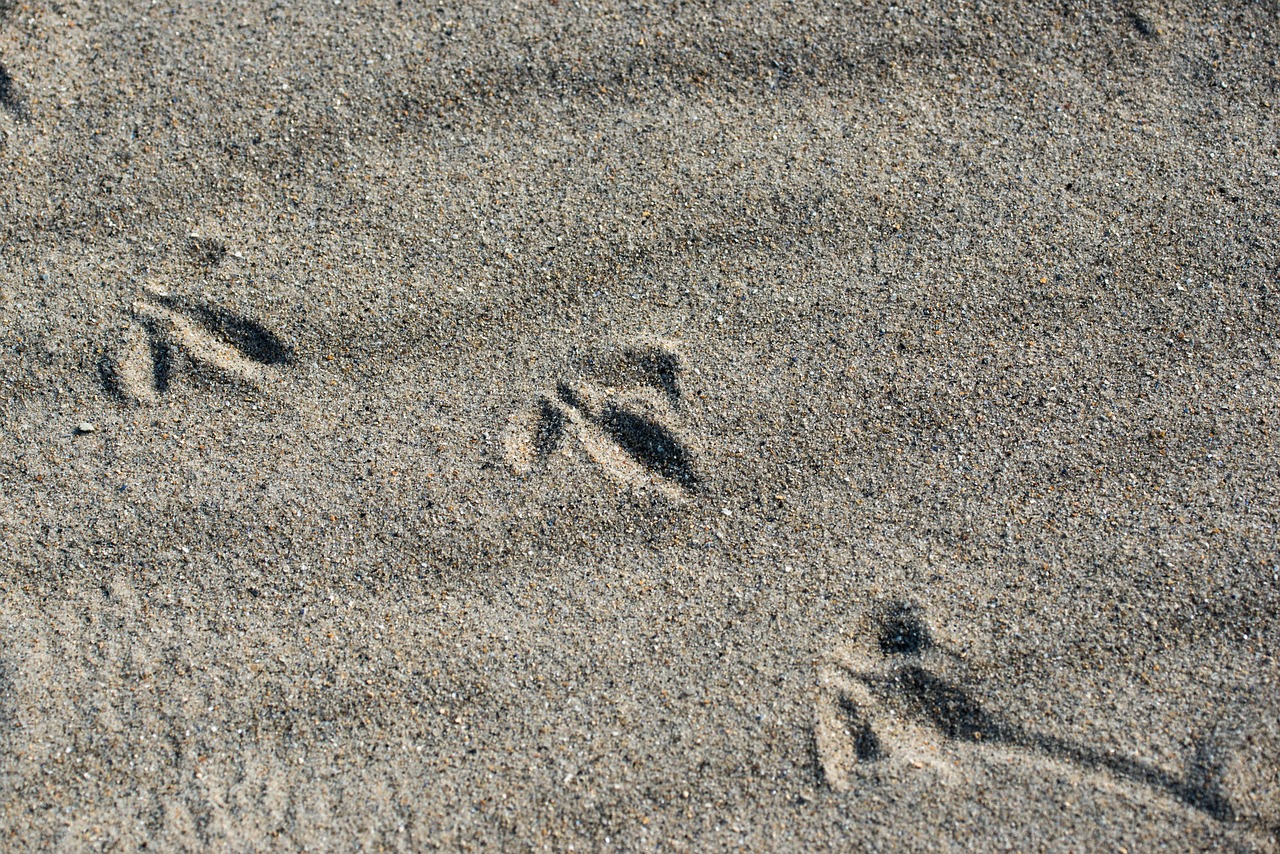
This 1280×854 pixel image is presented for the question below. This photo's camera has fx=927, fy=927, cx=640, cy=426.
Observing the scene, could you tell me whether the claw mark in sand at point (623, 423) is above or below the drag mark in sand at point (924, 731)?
above

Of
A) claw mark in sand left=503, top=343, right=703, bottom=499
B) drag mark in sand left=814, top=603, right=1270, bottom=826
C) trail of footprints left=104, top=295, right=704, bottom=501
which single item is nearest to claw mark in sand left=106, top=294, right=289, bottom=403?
trail of footprints left=104, top=295, right=704, bottom=501

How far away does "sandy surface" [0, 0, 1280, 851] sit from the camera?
5.66 ft

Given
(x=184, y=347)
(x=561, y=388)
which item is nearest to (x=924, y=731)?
(x=561, y=388)

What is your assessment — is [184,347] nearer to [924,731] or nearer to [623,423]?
[623,423]

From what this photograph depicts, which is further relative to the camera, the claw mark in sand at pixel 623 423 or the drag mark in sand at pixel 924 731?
the claw mark in sand at pixel 623 423

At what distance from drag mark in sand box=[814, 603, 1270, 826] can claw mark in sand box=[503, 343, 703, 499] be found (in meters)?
0.49

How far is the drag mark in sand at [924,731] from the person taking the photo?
5.58ft

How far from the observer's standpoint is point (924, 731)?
1.73m

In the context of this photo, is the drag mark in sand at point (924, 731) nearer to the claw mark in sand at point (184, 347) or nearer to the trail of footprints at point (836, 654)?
the trail of footprints at point (836, 654)

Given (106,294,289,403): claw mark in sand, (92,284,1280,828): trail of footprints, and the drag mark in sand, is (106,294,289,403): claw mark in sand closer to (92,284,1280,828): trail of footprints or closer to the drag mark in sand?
(92,284,1280,828): trail of footprints

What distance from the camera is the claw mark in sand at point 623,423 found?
1.87m

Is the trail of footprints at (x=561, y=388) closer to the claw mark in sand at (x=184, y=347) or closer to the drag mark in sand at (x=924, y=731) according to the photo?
the claw mark in sand at (x=184, y=347)

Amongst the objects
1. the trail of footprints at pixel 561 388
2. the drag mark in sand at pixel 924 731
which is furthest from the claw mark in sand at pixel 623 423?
the drag mark in sand at pixel 924 731

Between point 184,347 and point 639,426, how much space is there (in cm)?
96
